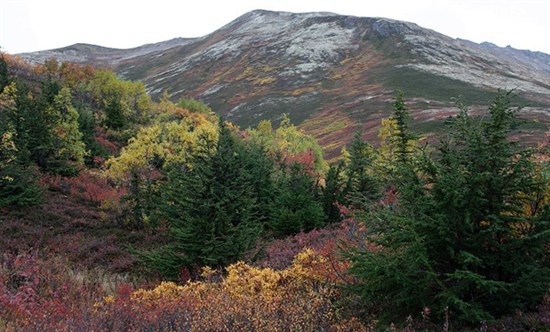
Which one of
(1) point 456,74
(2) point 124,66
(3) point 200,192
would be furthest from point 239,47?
(3) point 200,192

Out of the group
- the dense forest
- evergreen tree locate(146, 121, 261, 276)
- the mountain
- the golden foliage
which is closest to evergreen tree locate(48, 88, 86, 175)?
the dense forest

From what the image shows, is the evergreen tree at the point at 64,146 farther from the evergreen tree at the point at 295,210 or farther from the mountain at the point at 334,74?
the mountain at the point at 334,74

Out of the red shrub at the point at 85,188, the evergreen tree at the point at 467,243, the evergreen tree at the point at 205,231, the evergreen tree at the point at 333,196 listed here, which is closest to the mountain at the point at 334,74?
the evergreen tree at the point at 333,196

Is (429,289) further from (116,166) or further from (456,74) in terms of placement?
(456,74)

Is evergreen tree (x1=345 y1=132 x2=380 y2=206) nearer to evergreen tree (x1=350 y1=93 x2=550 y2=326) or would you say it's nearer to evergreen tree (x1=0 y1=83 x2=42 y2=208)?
evergreen tree (x1=0 y1=83 x2=42 y2=208)

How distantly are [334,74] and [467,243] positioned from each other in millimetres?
125608

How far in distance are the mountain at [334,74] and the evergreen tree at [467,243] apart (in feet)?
155

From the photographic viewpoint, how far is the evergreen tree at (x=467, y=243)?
4.85m

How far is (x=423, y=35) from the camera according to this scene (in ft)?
464

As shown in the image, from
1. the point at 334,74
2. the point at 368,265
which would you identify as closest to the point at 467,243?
the point at 368,265

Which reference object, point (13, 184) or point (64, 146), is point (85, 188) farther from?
point (13, 184)

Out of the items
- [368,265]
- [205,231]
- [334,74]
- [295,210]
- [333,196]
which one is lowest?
[333,196]

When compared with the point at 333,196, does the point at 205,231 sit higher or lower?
higher

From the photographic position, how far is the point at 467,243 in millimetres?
5184
